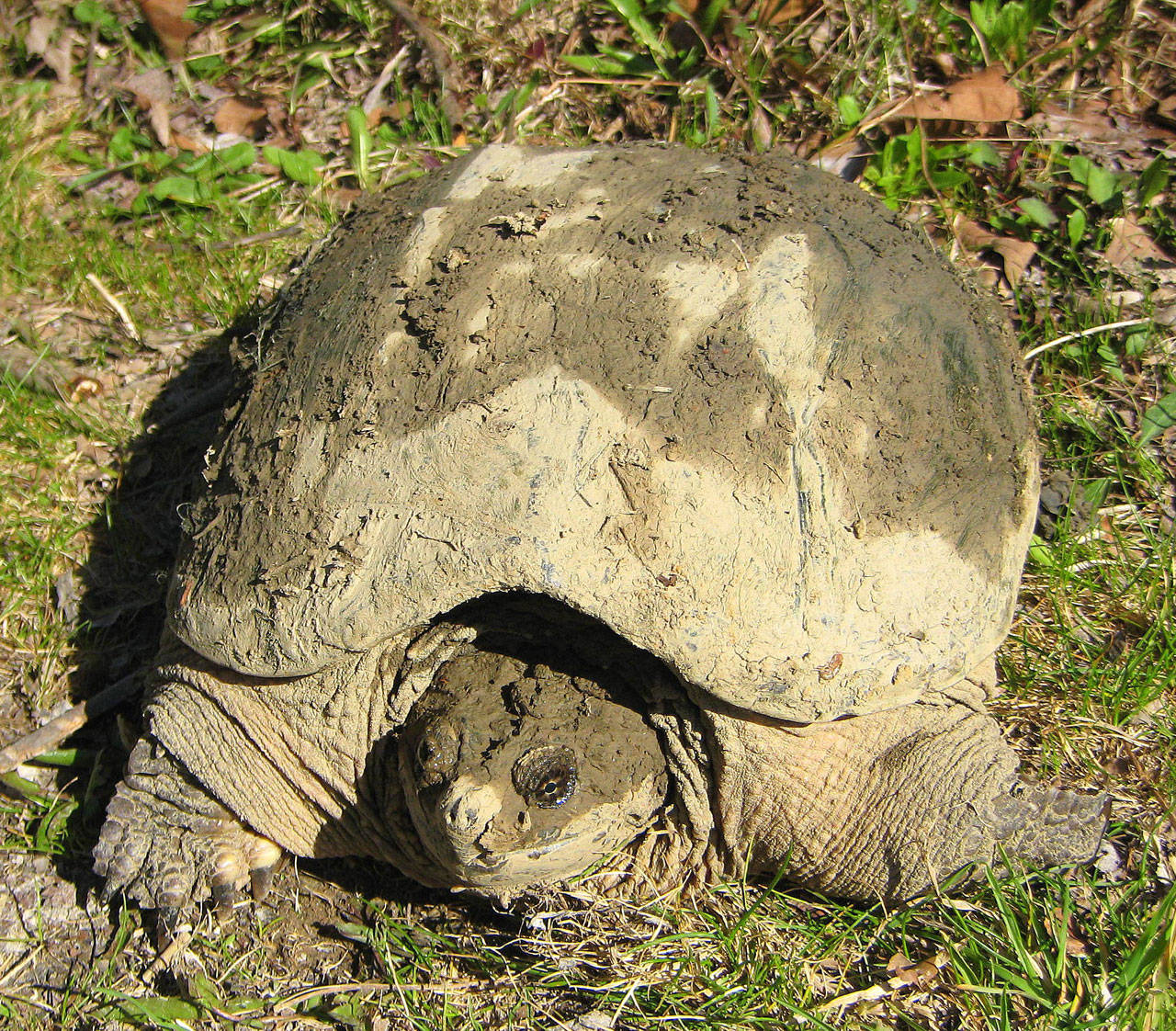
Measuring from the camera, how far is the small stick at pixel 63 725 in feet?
9.72

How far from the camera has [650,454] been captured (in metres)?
2.07

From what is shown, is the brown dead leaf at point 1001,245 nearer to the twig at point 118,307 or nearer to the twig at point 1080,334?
the twig at point 1080,334

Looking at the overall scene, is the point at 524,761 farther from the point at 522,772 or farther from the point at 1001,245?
the point at 1001,245

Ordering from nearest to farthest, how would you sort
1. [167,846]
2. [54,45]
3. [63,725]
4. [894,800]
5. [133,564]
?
[894,800] → [167,846] → [63,725] → [133,564] → [54,45]

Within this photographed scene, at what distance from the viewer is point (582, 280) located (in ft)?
7.55

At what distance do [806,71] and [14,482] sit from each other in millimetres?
3133

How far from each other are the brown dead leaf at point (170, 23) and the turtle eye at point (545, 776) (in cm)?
374

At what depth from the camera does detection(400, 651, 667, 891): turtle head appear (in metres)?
2.04

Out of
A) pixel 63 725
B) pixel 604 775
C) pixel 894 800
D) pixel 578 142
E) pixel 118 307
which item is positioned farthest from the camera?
pixel 578 142

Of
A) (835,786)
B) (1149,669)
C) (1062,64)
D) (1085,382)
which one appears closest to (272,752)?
(835,786)

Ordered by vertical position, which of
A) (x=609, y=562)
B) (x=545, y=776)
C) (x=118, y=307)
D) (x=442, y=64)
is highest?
(x=442, y=64)

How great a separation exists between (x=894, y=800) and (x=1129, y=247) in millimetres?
2330

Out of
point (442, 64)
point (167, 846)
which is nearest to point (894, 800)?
point (167, 846)

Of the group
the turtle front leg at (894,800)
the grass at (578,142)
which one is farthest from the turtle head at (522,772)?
the grass at (578,142)
